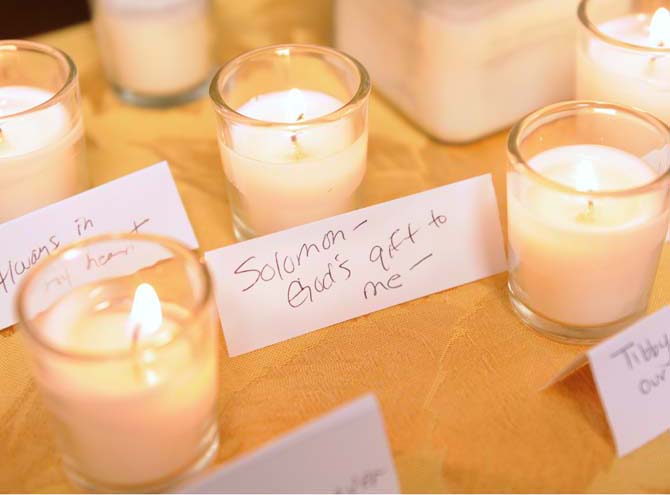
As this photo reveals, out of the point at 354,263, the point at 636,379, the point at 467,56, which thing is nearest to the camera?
the point at 636,379

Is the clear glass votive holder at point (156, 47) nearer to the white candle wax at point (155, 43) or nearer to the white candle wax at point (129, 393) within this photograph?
the white candle wax at point (155, 43)

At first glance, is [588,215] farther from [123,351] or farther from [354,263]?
[123,351]

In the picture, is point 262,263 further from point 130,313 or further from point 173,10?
point 173,10

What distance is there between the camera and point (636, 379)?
63 centimetres

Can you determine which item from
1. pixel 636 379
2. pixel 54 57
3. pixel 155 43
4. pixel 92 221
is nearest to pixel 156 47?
pixel 155 43

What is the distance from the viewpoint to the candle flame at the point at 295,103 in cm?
82

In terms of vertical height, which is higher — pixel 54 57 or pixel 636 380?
pixel 54 57

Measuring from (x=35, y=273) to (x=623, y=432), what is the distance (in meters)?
0.43

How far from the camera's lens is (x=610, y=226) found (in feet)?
2.15

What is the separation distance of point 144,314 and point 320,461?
0.52 ft

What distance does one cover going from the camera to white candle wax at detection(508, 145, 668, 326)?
2.15 ft

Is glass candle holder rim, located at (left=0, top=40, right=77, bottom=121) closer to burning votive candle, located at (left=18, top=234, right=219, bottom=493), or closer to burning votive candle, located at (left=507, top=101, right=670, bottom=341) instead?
burning votive candle, located at (left=18, top=234, right=219, bottom=493)

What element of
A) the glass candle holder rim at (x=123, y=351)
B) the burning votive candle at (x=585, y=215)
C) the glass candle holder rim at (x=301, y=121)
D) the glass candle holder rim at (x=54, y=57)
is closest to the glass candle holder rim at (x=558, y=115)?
the burning votive candle at (x=585, y=215)

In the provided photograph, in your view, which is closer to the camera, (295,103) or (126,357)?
(126,357)
